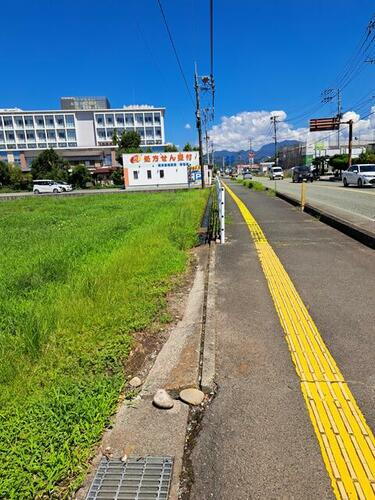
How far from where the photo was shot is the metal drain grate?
1891mm

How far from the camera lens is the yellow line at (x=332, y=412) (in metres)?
1.90

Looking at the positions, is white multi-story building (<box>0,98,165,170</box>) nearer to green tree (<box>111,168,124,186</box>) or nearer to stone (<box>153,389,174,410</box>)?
green tree (<box>111,168,124,186</box>)

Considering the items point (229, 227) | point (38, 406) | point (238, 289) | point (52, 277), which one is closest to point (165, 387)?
point (38, 406)

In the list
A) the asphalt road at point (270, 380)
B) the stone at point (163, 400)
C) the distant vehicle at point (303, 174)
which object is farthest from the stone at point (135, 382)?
the distant vehicle at point (303, 174)

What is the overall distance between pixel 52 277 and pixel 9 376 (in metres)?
3.17

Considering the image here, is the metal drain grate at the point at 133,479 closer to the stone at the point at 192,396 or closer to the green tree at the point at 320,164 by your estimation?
the stone at the point at 192,396

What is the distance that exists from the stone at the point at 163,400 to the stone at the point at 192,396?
11 centimetres

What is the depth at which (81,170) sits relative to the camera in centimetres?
5750

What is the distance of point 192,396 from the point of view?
267 centimetres

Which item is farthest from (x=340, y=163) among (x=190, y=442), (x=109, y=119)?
(x=109, y=119)

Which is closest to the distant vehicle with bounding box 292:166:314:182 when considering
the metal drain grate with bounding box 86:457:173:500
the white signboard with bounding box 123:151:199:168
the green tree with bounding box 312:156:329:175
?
the green tree with bounding box 312:156:329:175

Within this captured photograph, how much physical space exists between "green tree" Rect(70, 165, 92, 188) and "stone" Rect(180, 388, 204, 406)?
195 ft

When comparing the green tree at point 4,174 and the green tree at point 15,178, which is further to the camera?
the green tree at point 4,174

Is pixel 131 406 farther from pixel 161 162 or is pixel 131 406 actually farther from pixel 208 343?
pixel 161 162
